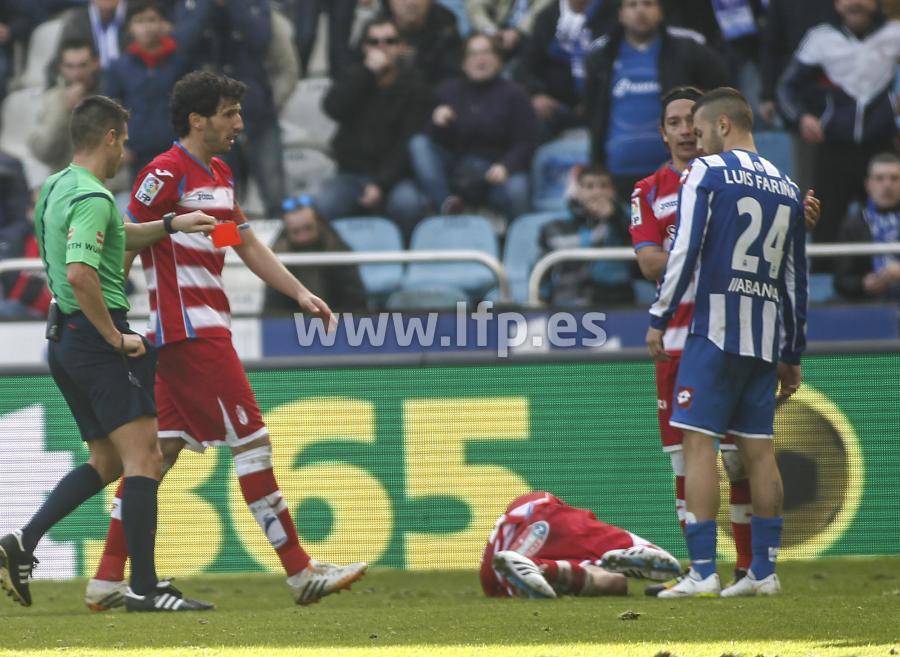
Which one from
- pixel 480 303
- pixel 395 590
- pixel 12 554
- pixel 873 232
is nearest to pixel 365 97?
pixel 480 303

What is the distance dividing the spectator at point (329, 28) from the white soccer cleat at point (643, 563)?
6337 mm

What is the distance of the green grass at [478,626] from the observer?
16.4 feet

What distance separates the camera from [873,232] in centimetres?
1092

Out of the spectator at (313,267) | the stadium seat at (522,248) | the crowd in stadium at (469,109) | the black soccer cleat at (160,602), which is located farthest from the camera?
the stadium seat at (522,248)

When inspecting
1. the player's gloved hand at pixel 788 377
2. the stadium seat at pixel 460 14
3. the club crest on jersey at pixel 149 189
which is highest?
the stadium seat at pixel 460 14

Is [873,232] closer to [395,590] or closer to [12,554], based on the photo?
[395,590]

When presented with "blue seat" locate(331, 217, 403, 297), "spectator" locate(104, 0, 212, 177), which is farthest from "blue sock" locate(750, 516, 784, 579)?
"spectator" locate(104, 0, 212, 177)

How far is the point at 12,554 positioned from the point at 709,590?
2.99m

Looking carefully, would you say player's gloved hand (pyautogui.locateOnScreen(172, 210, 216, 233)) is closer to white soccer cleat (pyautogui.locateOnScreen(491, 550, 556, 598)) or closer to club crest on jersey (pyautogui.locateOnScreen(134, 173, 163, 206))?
club crest on jersey (pyautogui.locateOnScreen(134, 173, 163, 206))

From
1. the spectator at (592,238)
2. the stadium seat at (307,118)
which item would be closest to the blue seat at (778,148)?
the spectator at (592,238)

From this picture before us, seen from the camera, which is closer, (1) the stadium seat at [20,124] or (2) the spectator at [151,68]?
(2) the spectator at [151,68]

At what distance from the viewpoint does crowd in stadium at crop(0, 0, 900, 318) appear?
11.2 metres

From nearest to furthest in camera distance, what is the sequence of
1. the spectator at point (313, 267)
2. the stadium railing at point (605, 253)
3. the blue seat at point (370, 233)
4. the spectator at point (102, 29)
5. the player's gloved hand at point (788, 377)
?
the player's gloved hand at point (788, 377) → the stadium railing at point (605, 253) → the spectator at point (313, 267) → the blue seat at point (370, 233) → the spectator at point (102, 29)

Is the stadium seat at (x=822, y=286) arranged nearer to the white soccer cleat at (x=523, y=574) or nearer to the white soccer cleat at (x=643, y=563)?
the white soccer cleat at (x=643, y=563)
